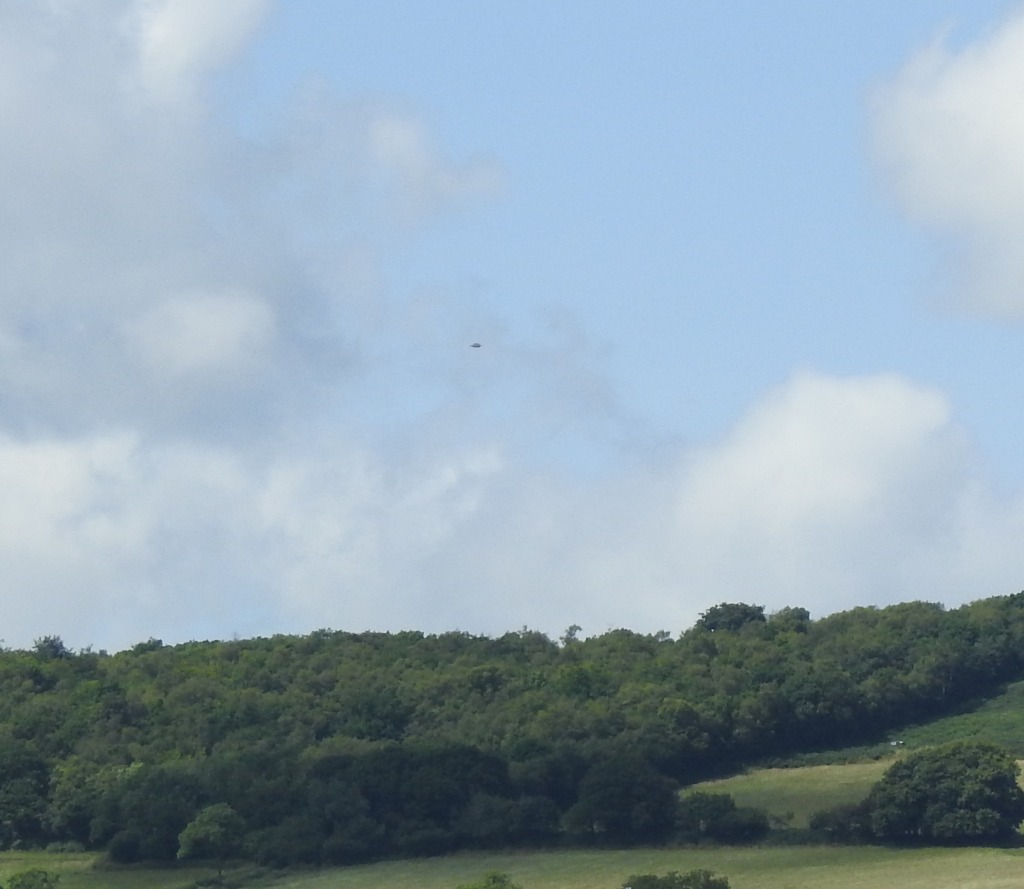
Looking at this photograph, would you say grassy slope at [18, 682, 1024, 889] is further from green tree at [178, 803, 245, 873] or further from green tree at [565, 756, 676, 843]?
green tree at [565, 756, 676, 843]

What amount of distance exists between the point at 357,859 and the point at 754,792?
1370 inches

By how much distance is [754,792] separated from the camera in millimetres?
143875

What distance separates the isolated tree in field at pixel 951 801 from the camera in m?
112

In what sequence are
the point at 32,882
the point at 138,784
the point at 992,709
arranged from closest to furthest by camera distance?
1. the point at 32,882
2. the point at 138,784
3. the point at 992,709

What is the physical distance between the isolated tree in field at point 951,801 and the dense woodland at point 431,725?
1276cm

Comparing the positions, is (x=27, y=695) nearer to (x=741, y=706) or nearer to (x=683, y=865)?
(x=741, y=706)

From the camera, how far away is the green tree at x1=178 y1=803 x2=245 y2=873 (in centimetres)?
12275

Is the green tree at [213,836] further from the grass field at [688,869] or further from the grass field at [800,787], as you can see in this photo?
the grass field at [800,787]

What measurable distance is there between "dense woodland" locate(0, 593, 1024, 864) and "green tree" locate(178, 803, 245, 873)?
0.15 meters

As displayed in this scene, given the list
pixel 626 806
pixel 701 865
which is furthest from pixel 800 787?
pixel 701 865

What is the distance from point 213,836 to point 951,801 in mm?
42660

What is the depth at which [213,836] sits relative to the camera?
122625 millimetres

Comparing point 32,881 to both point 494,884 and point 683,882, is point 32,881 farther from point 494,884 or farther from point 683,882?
point 683,882

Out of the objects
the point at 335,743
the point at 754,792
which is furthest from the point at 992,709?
the point at 335,743
